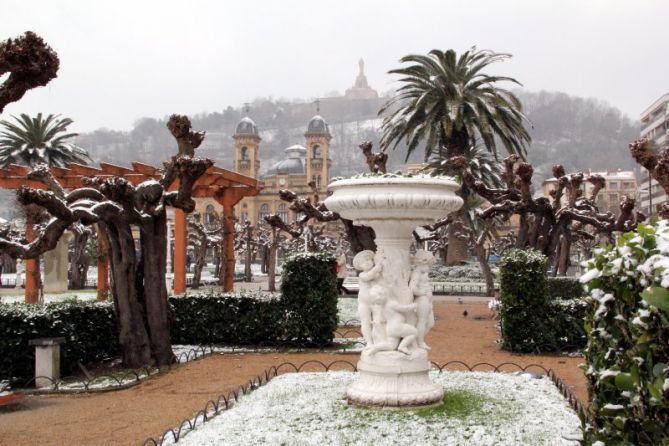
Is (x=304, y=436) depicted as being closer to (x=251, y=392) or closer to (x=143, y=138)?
(x=251, y=392)

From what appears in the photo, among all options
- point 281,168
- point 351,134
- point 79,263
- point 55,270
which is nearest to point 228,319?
point 55,270

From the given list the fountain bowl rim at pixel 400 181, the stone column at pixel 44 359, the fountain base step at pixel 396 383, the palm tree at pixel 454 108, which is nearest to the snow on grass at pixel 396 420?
the fountain base step at pixel 396 383

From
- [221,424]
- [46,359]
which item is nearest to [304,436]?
[221,424]

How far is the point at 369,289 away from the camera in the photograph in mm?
7156

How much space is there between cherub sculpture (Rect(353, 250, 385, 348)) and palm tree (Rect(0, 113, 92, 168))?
26.8 m

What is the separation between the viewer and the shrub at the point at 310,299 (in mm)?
12367

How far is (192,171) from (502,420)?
5632 millimetres

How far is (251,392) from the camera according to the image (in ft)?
26.5

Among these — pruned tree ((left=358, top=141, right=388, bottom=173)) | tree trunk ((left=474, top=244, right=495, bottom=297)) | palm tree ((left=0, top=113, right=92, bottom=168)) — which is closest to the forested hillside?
palm tree ((left=0, top=113, right=92, bottom=168))

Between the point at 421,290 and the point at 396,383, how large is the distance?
95 centimetres

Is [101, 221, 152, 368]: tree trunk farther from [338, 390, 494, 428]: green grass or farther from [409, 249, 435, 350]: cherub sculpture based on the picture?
[409, 249, 435, 350]: cherub sculpture

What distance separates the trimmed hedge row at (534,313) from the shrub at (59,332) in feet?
21.2

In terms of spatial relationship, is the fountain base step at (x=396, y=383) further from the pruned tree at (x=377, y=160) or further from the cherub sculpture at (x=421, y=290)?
the pruned tree at (x=377, y=160)

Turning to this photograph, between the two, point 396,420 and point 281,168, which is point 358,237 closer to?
point 396,420
